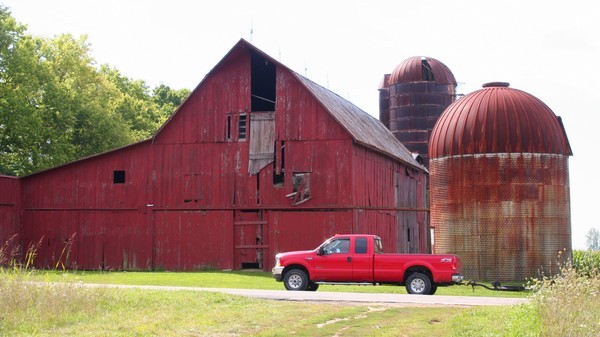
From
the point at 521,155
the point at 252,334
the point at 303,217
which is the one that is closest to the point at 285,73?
the point at 303,217

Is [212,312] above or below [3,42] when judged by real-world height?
below

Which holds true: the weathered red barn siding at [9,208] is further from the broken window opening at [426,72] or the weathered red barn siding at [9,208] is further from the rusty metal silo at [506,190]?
the broken window opening at [426,72]

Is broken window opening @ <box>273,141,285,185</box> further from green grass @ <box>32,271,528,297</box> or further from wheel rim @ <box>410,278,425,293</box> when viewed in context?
wheel rim @ <box>410,278,425,293</box>

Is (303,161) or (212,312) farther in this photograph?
(303,161)

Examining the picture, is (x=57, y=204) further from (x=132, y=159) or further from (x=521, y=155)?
(x=521, y=155)

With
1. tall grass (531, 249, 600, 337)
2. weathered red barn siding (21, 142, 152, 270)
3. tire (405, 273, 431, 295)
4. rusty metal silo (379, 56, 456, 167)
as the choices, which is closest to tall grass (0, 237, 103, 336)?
tall grass (531, 249, 600, 337)

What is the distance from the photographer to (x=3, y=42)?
161ft

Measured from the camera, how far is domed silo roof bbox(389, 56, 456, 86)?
195 ft

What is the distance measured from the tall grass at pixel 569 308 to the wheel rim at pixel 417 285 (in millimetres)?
7705

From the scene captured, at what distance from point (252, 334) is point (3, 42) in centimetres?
3975

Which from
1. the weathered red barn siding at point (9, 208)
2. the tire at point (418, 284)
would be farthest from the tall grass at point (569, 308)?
the weathered red barn siding at point (9, 208)

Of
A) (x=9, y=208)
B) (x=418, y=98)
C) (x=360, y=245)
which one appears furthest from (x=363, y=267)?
(x=418, y=98)

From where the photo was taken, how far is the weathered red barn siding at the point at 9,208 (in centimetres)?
3694

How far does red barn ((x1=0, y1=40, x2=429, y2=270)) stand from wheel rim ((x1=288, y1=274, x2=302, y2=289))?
10927 millimetres
